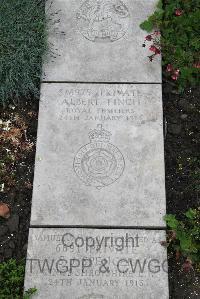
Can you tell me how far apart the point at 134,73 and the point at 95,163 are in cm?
84

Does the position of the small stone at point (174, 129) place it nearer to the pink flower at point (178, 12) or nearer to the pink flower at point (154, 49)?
the pink flower at point (154, 49)

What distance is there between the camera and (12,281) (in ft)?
11.0

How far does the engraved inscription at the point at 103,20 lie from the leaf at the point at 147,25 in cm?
13

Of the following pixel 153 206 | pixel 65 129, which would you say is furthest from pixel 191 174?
pixel 65 129

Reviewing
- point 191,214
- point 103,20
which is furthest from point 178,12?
point 191,214

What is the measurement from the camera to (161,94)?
13.0 ft

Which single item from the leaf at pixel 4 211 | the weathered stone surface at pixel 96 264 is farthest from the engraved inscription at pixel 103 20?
the weathered stone surface at pixel 96 264

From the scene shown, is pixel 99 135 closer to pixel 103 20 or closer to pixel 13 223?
pixel 13 223

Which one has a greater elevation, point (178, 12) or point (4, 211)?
point (178, 12)

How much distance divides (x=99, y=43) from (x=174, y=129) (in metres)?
0.94

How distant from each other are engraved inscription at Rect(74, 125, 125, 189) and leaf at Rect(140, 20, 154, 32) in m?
1.02

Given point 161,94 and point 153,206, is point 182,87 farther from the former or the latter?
point 153,206

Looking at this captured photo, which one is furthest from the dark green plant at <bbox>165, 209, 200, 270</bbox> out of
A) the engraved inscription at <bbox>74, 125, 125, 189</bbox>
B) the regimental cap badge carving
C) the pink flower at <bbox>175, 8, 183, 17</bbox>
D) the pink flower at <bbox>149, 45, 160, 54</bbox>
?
the pink flower at <bbox>175, 8, 183, 17</bbox>

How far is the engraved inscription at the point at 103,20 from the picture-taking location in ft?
13.9
